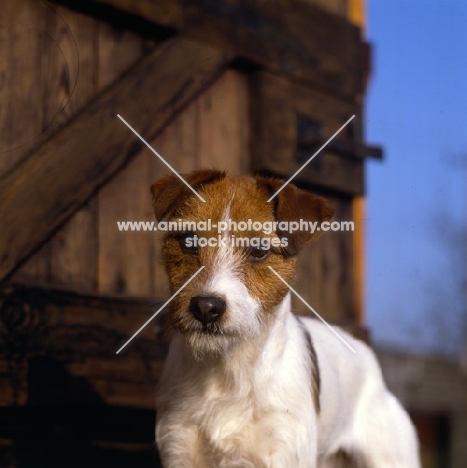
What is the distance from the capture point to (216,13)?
20.4 ft

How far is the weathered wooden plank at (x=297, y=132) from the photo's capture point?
6633 mm

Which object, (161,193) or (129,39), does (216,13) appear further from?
(161,193)

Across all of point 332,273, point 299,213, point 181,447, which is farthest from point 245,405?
point 332,273

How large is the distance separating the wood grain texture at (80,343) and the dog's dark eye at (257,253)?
95cm

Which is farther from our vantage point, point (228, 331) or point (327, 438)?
point (327, 438)

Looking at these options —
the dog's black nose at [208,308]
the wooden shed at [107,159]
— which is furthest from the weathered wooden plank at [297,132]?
the dog's black nose at [208,308]

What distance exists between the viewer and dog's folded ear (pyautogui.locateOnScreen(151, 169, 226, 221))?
4037 mm

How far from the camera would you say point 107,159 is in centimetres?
551

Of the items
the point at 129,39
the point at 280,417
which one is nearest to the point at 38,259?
the point at 129,39

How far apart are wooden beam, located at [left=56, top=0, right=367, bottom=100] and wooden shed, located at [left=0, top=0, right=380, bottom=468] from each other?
14 mm

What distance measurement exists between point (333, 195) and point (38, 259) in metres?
3.00

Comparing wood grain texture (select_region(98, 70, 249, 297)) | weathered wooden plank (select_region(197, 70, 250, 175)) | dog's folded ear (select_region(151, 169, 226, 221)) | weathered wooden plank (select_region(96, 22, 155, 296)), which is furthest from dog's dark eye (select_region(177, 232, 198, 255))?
weathered wooden plank (select_region(197, 70, 250, 175))

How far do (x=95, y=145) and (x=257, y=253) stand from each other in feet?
6.28

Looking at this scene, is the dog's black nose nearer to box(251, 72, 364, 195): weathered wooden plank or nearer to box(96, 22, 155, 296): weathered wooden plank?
box(96, 22, 155, 296): weathered wooden plank
